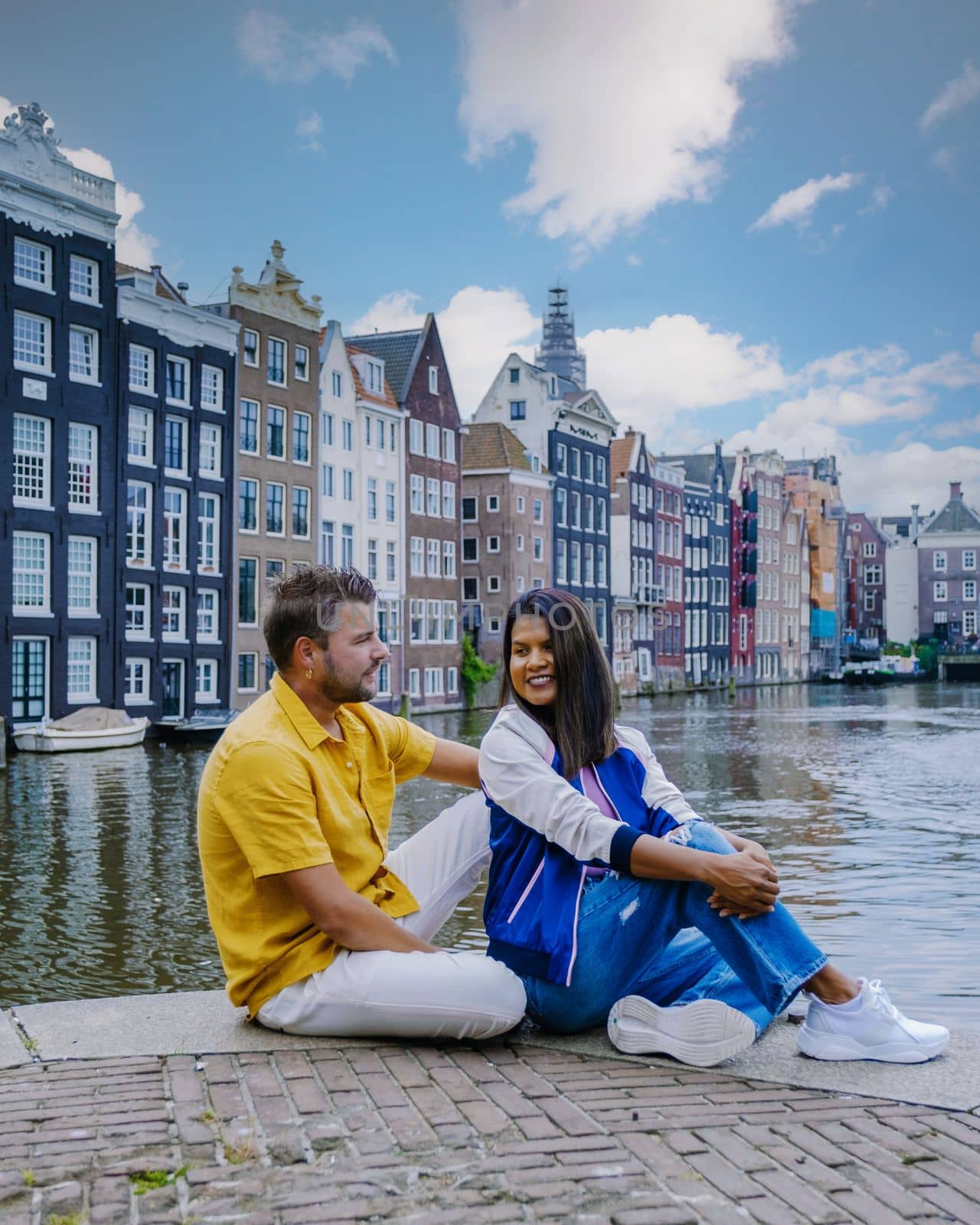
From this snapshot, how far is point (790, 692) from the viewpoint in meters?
68.1

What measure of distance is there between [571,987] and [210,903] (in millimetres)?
1165

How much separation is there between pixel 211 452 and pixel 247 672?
5955mm

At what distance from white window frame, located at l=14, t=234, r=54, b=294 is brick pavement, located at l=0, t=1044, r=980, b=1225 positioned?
29.3 meters

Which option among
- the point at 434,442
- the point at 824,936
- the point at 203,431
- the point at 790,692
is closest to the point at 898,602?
the point at 790,692

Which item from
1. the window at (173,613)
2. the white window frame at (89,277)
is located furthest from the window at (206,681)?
the white window frame at (89,277)

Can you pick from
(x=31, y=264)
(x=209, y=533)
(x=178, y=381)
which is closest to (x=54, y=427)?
(x=31, y=264)

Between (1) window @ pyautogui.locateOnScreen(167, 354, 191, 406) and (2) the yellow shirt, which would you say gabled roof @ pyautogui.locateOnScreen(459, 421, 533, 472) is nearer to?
(1) window @ pyautogui.locateOnScreen(167, 354, 191, 406)

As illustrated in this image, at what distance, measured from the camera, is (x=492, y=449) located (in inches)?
2083

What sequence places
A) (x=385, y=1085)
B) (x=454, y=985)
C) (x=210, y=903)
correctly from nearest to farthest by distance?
(x=385, y=1085)
(x=454, y=985)
(x=210, y=903)

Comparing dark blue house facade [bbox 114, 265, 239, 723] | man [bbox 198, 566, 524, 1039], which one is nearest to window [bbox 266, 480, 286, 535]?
dark blue house facade [bbox 114, 265, 239, 723]

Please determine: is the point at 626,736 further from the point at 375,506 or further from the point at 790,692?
the point at 790,692

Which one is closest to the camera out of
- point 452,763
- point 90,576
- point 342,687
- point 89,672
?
point 342,687

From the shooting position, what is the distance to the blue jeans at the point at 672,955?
3.93m

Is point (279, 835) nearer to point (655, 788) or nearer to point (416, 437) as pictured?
point (655, 788)
